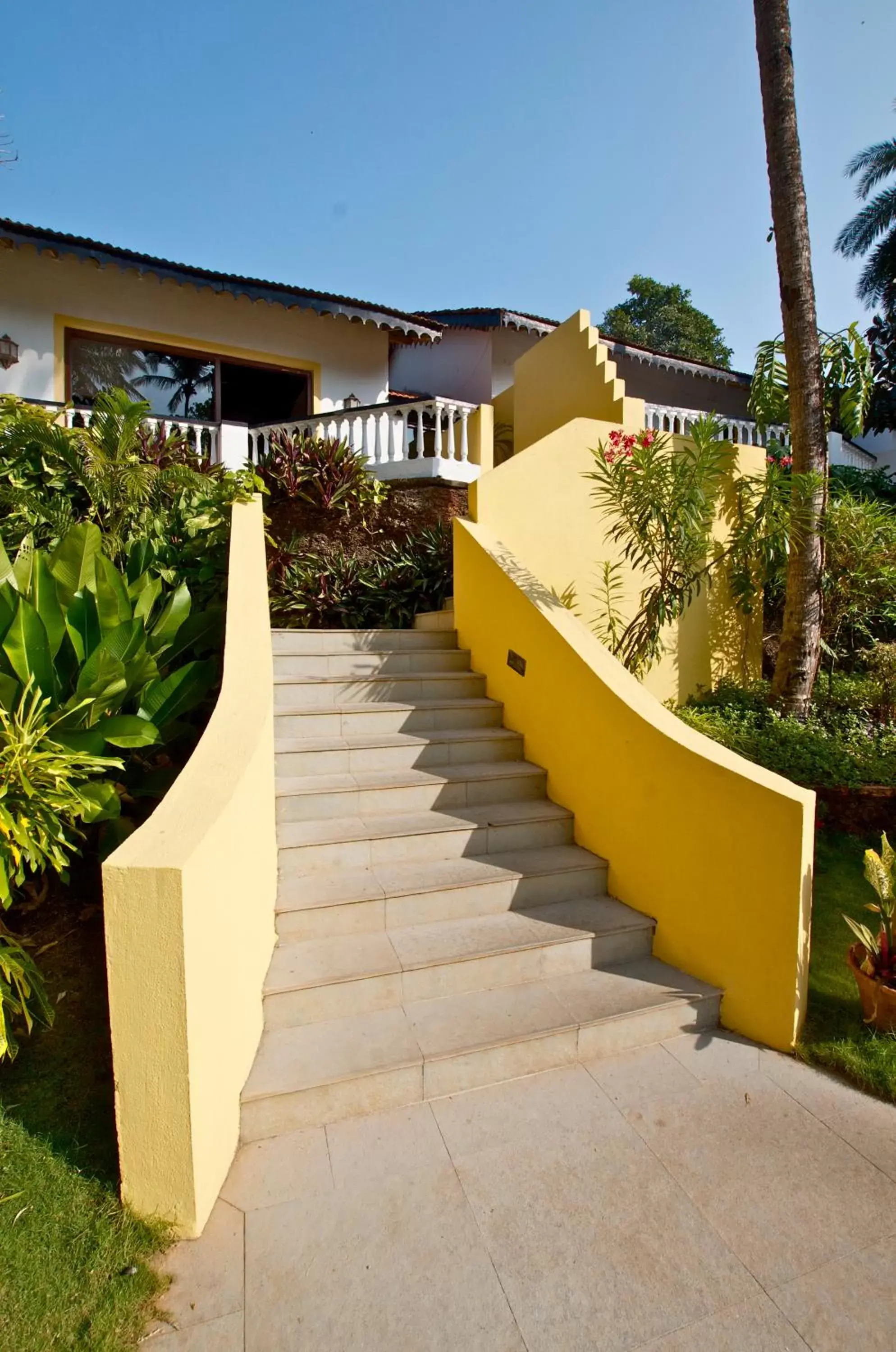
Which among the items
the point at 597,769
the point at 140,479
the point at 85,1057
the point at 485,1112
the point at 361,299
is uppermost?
the point at 361,299

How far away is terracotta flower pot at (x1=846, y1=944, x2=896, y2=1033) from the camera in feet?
9.05

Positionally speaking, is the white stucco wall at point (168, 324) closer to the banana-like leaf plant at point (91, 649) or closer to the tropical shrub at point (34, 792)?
the banana-like leaf plant at point (91, 649)

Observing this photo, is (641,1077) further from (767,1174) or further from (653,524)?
(653,524)

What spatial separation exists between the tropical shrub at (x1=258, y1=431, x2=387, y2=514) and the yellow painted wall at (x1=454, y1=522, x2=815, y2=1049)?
3.40 meters

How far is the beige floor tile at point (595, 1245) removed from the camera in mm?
1688

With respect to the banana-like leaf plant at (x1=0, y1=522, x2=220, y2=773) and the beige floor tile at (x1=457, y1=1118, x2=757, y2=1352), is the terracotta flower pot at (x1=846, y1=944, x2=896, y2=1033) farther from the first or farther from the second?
the banana-like leaf plant at (x1=0, y1=522, x2=220, y2=773)

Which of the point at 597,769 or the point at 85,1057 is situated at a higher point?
the point at 597,769

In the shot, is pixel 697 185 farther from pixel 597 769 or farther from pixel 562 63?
pixel 597 769

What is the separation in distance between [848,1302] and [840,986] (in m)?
1.61

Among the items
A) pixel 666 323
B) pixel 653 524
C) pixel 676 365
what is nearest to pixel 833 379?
pixel 653 524

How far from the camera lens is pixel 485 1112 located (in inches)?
93.7

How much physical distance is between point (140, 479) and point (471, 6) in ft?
15.7

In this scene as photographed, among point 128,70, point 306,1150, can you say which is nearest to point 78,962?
point 306,1150

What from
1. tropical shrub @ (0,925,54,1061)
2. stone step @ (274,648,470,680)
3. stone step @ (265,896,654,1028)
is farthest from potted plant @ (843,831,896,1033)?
tropical shrub @ (0,925,54,1061)
